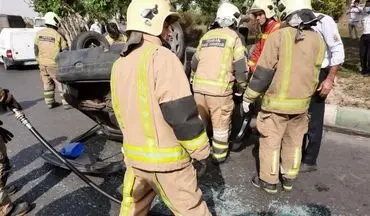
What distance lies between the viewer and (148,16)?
2.04m

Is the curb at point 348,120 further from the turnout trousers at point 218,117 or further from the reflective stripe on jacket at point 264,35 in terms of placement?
the turnout trousers at point 218,117

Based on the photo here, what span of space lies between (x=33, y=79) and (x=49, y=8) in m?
3.87

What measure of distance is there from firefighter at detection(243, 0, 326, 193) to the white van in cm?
989

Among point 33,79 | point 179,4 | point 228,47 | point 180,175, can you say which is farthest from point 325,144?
point 33,79

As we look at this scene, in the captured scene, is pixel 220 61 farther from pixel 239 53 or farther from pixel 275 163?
pixel 275 163

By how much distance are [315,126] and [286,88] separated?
31.7 inches

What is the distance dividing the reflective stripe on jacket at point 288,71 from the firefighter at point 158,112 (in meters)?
1.25

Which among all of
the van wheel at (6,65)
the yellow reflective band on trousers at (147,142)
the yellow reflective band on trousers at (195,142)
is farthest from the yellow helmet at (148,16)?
the van wheel at (6,65)

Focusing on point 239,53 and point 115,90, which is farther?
point 239,53

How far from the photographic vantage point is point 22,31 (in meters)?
11.9

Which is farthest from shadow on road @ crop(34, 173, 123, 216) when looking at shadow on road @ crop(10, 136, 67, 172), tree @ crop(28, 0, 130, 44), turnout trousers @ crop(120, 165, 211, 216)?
tree @ crop(28, 0, 130, 44)

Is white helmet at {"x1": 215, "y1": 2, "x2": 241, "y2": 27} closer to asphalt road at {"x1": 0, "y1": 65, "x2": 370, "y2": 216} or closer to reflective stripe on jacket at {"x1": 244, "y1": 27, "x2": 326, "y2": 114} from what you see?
reflective stripe on jacket at {"x1": 244, "y1": 27, "x2": 326, "y2": 114}

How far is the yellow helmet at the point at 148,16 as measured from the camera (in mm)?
2049

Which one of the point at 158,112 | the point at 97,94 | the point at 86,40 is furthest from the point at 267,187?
the point at 86,40
